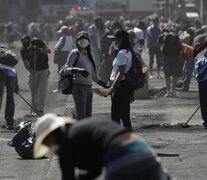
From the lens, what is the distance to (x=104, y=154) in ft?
23.9

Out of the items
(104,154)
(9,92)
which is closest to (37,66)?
(9,92)

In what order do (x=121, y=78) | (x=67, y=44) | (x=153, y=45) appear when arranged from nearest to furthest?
(x=121, y=78)
(x=67, y=44)
(x=153, y=45)

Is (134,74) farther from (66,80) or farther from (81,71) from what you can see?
(66,80)

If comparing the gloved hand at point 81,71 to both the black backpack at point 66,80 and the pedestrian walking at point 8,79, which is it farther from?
the pedestrian walking at point 8,79

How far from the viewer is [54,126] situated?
761 centimetres

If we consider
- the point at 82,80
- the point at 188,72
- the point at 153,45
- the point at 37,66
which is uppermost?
the point at 82,80

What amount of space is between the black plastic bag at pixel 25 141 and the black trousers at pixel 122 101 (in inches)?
54.1

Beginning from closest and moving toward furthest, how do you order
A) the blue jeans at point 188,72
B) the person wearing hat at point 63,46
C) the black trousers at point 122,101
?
the black trousers at point 122,101 → the blue jeans at point 188,72 → the person wearing hat at point 63,46

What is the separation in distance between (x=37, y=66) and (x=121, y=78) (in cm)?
630

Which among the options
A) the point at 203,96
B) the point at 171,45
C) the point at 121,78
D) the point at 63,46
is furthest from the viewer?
the point at 63,46

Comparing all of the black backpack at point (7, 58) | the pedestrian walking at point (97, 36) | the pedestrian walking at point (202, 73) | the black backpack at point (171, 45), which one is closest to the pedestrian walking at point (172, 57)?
the black backpack at point (171, 45)

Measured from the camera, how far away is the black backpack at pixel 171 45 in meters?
25.2

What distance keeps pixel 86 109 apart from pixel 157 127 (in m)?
3.29

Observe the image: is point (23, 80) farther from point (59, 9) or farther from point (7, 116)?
point (59, 9)
